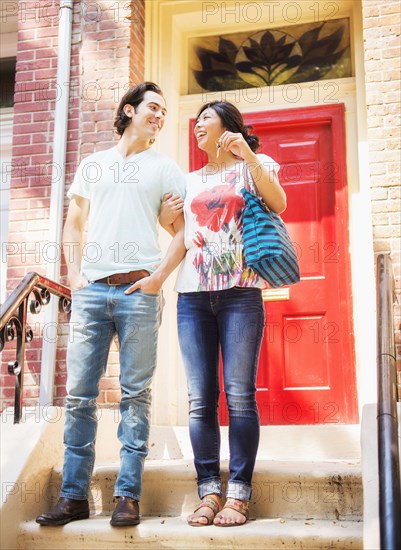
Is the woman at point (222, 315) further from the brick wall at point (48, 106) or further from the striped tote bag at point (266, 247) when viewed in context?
the brick wall at point (48, 106)

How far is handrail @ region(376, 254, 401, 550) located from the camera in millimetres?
2250

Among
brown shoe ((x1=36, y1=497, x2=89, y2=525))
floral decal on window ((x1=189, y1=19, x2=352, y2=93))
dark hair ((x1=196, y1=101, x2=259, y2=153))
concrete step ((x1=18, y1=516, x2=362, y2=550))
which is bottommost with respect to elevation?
concrete step ((x1=18, y1=516, x2=362, y2=550))

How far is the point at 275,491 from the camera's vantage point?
3322mm

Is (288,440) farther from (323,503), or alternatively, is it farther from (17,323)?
(17,323)

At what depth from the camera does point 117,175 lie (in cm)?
342

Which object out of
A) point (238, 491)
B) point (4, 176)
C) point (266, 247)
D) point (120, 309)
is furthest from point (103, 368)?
point (4, 176)

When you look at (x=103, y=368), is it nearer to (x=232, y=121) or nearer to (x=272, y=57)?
(x=232, y=121)

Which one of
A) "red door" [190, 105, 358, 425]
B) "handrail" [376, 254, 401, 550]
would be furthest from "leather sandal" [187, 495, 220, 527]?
"red door" [190, 105, 358, 425]

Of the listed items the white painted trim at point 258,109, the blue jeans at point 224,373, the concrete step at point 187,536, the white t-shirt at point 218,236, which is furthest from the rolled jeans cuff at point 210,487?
the white painted trim at point 258,109

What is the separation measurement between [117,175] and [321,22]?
9.82 ft

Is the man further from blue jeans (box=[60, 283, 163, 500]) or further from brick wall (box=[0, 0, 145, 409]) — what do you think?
brick wall (box=[0, 0, 145, 409])

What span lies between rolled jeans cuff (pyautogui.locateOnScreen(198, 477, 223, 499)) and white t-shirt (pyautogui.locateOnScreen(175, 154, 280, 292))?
0.84 meters

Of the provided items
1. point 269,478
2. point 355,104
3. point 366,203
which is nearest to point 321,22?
point 355,104

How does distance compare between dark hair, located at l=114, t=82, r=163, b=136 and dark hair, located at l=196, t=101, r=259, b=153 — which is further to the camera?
dark hair, located at l=114, t=82, r=163, b=136
